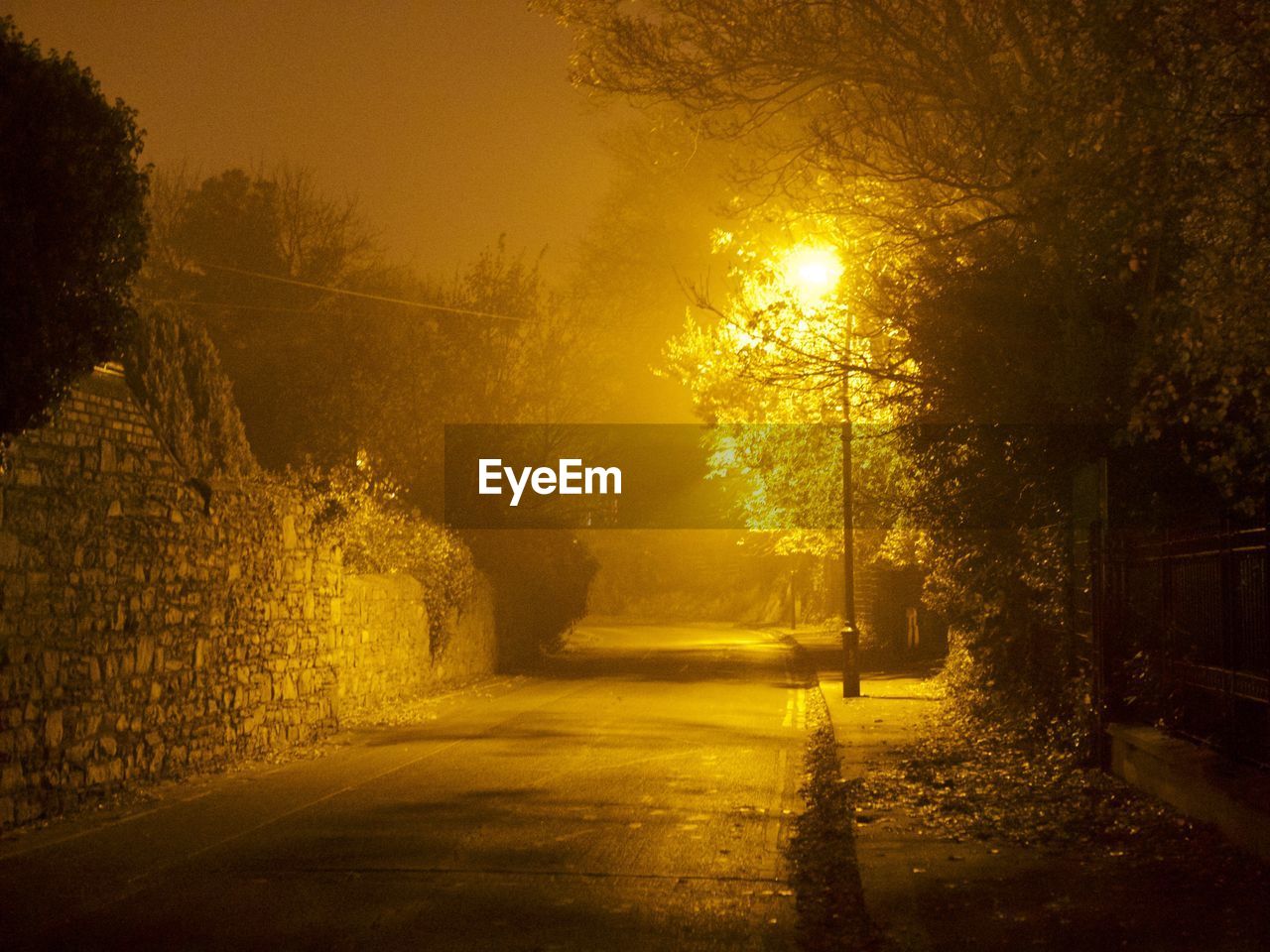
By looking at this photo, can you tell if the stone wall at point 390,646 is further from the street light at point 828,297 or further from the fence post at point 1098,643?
the fence post at point 1098,643

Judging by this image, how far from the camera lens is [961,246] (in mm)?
13906

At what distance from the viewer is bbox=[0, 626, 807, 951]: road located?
7.27m

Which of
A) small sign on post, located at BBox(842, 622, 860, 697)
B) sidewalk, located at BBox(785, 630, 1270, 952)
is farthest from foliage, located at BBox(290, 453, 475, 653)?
sidewalk, located at BBox(785, 630, 1270, 952)

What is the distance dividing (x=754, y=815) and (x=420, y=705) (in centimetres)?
1295

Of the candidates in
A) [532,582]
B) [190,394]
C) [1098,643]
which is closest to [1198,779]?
[1098,643]

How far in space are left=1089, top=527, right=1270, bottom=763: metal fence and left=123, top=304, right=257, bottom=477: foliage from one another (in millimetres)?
13386

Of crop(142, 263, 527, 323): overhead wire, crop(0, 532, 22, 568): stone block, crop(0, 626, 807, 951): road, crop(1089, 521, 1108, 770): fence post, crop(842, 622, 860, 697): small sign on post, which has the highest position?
crop(142, 263, 527, 323): overhead wire

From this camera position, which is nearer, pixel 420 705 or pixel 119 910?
pixel 119 910

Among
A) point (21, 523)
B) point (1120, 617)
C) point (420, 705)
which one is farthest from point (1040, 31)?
point (420, 705)

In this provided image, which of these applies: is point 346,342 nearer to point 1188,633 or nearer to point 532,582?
point 532,582

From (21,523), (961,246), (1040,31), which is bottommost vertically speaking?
(21,523)

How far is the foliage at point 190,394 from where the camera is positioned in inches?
811

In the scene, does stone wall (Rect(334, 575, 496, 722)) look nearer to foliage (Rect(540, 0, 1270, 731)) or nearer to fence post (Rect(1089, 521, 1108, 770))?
foliage (Rect(540, 0, 1270, 731))

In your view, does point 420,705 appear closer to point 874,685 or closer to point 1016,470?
point 874,685
